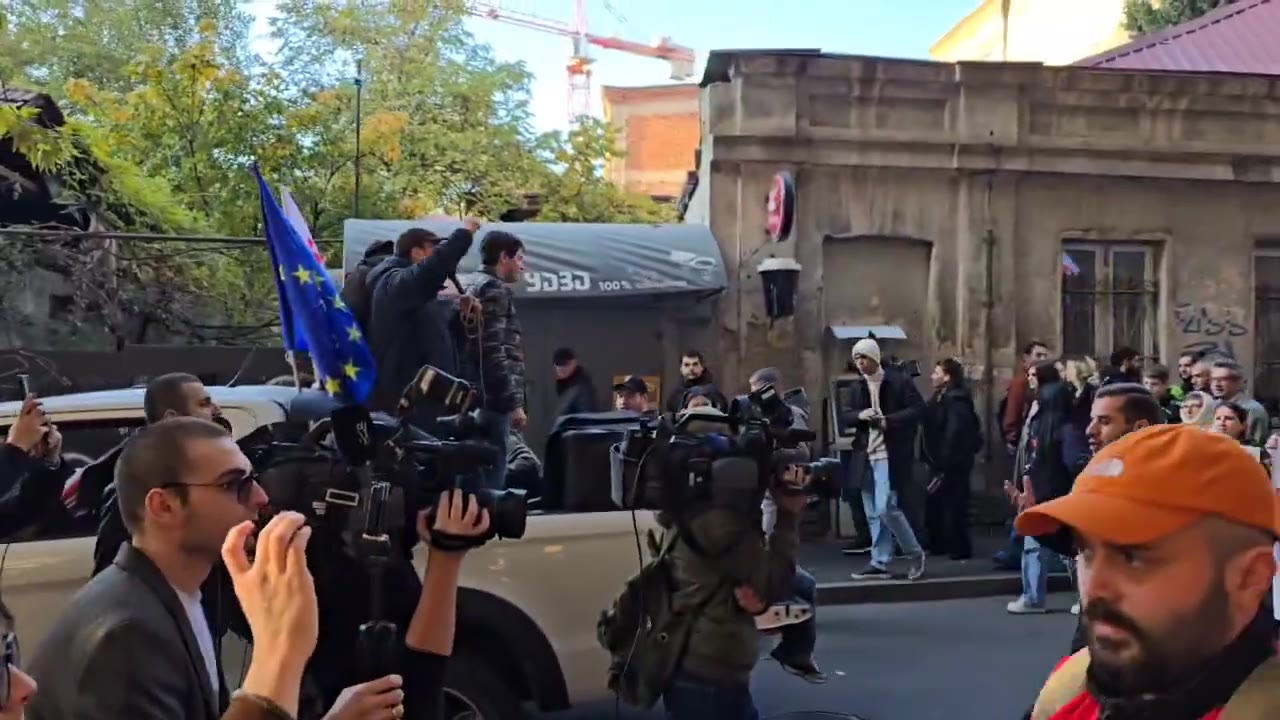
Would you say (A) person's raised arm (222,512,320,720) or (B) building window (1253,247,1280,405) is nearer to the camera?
(A) person's raised arm (222,512,320,720)

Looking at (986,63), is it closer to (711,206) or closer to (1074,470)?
(711,206)

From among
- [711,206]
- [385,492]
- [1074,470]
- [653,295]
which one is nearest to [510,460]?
[385,492]

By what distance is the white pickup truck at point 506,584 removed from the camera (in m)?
4.57

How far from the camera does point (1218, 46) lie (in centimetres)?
1703

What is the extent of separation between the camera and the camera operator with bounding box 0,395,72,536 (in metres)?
4.34

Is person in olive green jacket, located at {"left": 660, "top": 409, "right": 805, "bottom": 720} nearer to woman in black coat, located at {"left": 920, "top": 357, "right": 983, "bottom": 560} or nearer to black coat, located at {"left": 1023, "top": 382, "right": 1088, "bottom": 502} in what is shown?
black coat, located at {"left": 1023, "top": 382, "right": 1088, "bottom": 502}

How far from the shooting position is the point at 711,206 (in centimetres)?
1239

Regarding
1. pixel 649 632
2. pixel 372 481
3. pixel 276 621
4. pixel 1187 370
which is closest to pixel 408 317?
pixel 649 632

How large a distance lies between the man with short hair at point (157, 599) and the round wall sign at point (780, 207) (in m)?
9.62

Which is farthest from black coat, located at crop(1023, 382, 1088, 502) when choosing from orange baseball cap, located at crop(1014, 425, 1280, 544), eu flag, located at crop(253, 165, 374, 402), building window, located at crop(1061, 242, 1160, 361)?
orange baseball cap, located at crop(1014, 425, 1280, 544)

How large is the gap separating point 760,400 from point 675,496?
19.8 inches

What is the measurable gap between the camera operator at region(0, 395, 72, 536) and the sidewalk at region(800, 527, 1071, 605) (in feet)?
20.0

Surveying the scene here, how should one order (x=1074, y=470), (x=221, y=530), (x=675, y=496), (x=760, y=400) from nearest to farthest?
1. (x=221, y=530)
2. (x=675, y=496)
3. (x=760, y=400)
4. (x=1074, y=470)

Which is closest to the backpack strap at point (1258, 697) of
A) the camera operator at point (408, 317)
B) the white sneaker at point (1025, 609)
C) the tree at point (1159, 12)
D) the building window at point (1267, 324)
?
the camera operator at point (408, 317)
